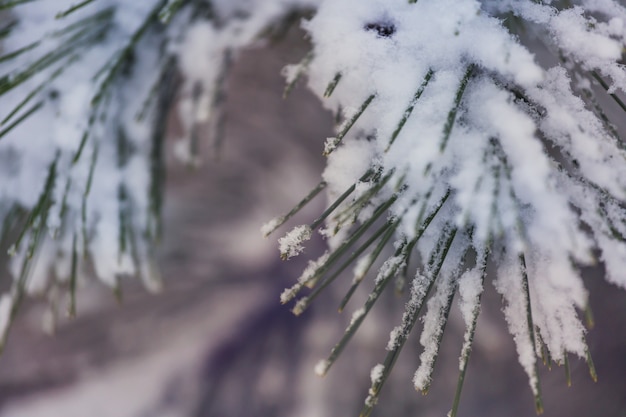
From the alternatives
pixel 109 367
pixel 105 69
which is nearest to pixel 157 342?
pixel 109 367

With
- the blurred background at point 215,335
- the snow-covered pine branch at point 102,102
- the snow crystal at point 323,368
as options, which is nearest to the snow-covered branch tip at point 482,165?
the snow crystal at point 323,368

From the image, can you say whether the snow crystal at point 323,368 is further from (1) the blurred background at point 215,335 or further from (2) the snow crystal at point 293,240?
(1) the blurred background at point 215,335

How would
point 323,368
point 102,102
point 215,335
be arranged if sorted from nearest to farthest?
point 323,368
point 102,102
point 215,335

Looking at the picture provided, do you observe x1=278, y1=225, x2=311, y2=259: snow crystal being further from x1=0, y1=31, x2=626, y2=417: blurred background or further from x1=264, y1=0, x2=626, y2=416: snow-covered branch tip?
x1=0, y1=31, x2=626, y2=417: blurred background

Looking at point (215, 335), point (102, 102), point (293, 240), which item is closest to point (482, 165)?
point (293, 240)

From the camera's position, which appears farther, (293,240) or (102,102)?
(102,102)

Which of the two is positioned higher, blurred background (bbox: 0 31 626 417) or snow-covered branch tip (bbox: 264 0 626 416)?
snow-covered branch tip (bbox: 264 0 626 416)

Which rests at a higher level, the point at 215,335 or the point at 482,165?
the point at 482,165

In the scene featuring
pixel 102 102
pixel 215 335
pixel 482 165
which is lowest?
pixel 215 335

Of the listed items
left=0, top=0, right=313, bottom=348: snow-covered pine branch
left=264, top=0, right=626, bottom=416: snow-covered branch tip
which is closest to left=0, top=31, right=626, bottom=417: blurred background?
left=0, top=0, right=313, bottom=348: snow-covered pine branch

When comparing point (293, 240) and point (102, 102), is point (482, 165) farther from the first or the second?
point (102, 102)

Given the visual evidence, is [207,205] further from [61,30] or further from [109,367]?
[61,30]
